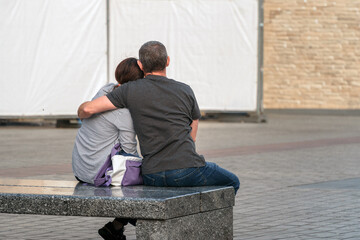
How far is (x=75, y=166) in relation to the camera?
18.3ft

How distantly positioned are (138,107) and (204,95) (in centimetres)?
1517

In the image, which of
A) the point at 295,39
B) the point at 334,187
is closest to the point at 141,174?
the point at 334,187

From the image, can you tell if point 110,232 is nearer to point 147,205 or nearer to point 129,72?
point 147,205

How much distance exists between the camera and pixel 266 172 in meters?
10.4

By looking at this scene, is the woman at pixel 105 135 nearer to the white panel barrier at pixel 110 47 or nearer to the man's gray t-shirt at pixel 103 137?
the man's gray t-shirt at pixel 103 137

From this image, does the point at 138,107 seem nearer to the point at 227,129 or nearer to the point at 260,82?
the point at 227,129

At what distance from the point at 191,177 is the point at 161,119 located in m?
0.40

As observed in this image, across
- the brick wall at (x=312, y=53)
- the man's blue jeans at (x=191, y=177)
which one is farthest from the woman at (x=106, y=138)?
the brick wall at (x=312, y=53)

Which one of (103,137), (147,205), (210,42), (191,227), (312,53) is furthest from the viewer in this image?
(312,53)

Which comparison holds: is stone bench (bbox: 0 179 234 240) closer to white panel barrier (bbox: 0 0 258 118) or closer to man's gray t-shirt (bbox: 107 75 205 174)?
man's gray t-shirt (bbox: 107 75 205 174)

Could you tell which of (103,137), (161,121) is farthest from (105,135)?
(161,121)

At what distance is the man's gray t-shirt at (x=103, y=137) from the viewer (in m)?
5.42

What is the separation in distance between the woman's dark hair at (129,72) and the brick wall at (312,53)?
21.2 metres

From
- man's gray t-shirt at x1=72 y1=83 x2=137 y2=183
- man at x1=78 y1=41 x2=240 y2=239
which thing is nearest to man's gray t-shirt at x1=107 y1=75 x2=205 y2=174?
man at x1=78 y1=41 x2=240 y2=239
